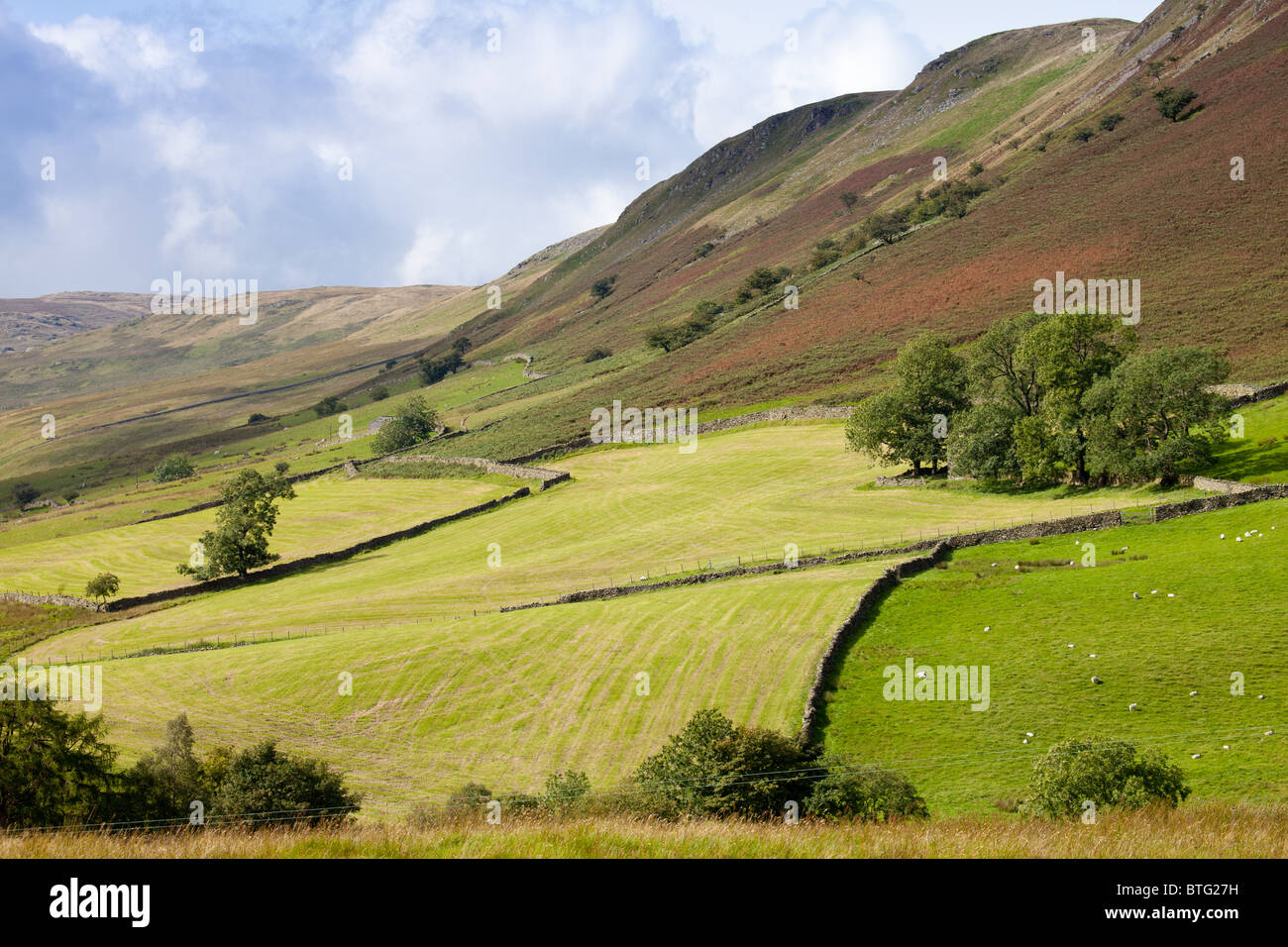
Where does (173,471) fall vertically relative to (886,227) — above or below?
below

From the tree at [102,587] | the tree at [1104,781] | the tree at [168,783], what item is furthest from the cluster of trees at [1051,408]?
the tree at [102,587]

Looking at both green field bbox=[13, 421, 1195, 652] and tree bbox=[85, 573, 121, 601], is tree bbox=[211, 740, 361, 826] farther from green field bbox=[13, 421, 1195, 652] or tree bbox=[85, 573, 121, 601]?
tree bbox=[85, 573, 121, 601]

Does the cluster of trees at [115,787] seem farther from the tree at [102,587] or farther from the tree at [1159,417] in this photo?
the tree at [1159,417]

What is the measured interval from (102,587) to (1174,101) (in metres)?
148

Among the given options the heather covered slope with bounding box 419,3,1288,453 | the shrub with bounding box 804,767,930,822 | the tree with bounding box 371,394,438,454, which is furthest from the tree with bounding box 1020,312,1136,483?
the tree with bounding box 371,394,438,454

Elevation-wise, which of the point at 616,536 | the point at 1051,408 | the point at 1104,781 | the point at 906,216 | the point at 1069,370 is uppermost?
the point at 906,216

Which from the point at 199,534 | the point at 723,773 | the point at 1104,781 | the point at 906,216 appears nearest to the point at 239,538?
the point at 199,534

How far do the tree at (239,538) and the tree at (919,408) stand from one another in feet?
168

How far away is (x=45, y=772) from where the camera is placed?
1041 inches

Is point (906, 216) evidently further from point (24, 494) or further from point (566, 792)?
point (24, 494)

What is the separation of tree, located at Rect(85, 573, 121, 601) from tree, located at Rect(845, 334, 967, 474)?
200ft

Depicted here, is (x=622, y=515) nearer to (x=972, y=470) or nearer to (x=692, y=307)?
(x=972, y=470)

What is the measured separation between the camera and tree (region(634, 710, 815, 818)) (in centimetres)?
2403

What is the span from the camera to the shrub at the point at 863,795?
A: 24016 millimetres
